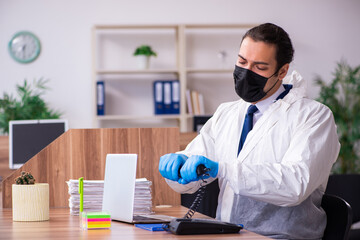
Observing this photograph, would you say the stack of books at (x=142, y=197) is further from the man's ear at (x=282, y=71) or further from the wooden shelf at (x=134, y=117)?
the wooden shelf at (x=134, y=117)

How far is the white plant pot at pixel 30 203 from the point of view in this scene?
174 centimetres

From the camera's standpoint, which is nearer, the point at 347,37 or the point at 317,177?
the point at 317,177

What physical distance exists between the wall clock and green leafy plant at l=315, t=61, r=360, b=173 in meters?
2.98

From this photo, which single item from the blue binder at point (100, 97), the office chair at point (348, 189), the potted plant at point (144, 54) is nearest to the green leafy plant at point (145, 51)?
the potted plant at point (144, 54)

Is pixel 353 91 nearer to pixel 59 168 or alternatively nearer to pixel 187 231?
pixel 59 168

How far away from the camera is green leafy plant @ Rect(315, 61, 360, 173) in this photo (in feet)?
18.6

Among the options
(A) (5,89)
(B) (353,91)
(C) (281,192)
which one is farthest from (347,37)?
(C) (281,192)

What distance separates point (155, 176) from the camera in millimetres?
2135

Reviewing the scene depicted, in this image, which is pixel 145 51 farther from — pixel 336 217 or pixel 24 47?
pixel 336 217

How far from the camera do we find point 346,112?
5.70 metres

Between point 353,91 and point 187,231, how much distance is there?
4702 mm

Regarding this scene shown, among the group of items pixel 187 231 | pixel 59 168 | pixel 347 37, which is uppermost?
pixel 347 37

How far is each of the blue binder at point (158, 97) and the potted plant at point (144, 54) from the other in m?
0.22

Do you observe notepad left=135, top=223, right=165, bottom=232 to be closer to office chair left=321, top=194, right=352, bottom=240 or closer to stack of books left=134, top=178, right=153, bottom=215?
stack of books left=134, top=178, right=153, bottom=215
